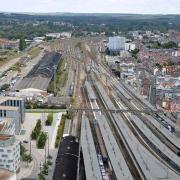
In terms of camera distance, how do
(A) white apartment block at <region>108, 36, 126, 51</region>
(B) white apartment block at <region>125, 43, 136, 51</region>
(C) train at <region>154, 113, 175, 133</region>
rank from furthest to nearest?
(B) white apartment block at <region>125, 43, 136, 51</region> < (A) white apartment block at <region>108, 36, 126, 51</region> < (C) train at <region>154, 113, 175, 133</region>

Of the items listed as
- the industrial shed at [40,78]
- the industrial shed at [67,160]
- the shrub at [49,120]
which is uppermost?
the industrial shed at [67,160]

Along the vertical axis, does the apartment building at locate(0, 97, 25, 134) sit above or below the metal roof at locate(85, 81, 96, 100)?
above

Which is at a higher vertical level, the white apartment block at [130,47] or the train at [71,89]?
the white apartment block at [130,47]

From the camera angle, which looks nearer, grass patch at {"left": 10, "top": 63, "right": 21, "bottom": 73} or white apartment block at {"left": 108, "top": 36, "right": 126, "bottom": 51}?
grass patch at {"left": 10, "top": 63, "right": 21, "bottom": 73}

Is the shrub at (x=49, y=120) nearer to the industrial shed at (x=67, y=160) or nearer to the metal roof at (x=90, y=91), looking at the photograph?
the industrial shed at (x=67, y=160)

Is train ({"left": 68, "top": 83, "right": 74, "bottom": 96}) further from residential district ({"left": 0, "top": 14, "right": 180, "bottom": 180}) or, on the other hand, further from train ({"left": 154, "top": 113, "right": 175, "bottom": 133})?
train ({"left": 154, "top": 113, "right": 175, "bottom": 133})

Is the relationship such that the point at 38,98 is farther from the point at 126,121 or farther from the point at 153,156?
the point at 153,156

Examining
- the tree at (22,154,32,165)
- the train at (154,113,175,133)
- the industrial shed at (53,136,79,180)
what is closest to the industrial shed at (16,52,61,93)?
the train at (154,113,175,133)

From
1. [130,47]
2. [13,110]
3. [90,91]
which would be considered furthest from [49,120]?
[130,47]

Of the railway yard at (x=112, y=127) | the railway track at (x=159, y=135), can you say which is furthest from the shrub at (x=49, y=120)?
the railway track at (x=159, y=135)
